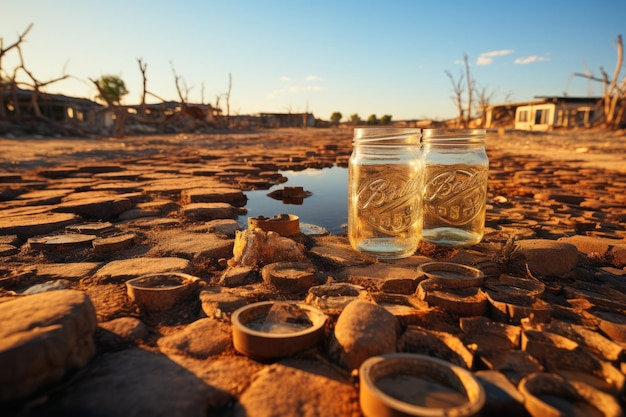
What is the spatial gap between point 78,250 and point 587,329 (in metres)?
2.18

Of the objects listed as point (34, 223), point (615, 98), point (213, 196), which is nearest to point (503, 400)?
point (34, 223)

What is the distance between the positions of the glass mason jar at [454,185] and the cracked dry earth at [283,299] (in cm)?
10

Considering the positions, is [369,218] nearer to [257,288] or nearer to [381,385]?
[257,288]

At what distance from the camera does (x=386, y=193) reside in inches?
68.6

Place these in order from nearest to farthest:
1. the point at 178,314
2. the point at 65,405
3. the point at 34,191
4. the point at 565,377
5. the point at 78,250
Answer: the point at 65,405
the point at 565,377
the point at 178,314
the point at 78,250
the point at 34,191

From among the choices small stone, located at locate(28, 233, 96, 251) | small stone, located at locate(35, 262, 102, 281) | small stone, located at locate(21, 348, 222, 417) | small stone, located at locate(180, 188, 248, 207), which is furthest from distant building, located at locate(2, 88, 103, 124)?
small stone, located at locate(21, 348, 222, 417)

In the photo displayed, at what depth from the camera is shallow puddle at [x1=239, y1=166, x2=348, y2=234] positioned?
273 cm

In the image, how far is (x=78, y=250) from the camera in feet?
6.22

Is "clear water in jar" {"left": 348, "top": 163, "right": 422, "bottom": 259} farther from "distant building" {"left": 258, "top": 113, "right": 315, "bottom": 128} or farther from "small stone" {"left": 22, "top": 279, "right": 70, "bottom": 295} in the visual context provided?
"distant building" {"left": 258, "top": 113, "right": 315, "bottom": 128}

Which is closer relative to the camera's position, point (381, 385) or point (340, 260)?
point (381, 385)

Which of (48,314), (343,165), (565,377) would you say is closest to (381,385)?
(565,377)

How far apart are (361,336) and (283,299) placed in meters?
0.45

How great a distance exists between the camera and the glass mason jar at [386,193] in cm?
166

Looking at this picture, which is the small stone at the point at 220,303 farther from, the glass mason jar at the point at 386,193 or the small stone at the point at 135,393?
the glass mason jar at the point at 386,193
